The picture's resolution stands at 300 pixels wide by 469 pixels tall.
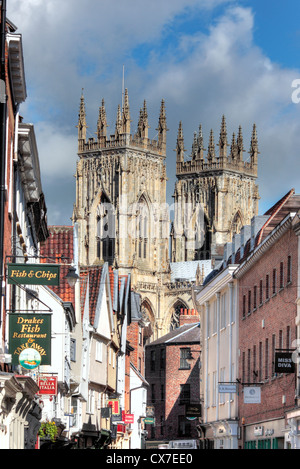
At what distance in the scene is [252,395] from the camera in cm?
3841

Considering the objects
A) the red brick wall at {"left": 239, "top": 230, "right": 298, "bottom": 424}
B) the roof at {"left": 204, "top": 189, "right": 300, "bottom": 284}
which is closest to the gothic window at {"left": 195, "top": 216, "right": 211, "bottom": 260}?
the roof at {"left": 204, "top": 189, "right": 300, "bottom": 284}

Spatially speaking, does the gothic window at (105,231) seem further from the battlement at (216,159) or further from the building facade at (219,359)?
the building facade at (219,359)

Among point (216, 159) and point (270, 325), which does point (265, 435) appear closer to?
point (270, 325)

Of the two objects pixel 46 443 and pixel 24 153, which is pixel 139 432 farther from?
pixel 24 153

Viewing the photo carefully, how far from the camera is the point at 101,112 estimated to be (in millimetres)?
152000

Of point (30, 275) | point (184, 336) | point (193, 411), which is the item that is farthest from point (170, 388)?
point (30, 275)

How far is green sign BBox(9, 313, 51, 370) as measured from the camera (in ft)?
78.4

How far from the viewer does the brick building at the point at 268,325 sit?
116 feet

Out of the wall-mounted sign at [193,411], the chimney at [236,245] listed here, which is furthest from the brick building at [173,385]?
the chimney at [236,245]

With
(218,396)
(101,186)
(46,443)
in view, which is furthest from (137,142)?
(46,443)

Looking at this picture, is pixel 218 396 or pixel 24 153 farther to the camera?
pixel 218 396

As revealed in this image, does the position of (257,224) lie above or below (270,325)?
above

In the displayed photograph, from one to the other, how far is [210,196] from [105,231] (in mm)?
20084

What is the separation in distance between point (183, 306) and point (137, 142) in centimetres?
2049
